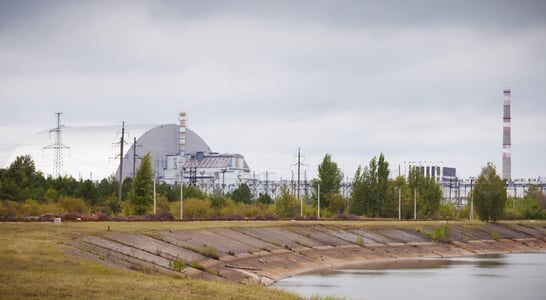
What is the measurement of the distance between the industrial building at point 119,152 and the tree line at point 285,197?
51.0 meters

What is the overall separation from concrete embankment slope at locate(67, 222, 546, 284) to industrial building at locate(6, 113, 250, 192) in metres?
90.2

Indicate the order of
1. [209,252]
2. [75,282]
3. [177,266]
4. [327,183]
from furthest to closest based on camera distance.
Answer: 1. [327,183]
2. [209,252]
3. [177,266]
4. [75,282]

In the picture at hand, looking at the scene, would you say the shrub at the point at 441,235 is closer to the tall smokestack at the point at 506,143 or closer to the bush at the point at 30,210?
the bush at the point at 30,210

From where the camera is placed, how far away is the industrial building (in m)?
174

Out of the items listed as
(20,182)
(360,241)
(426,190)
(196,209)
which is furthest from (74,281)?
(426,190)

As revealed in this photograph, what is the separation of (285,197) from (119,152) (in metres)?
78.4

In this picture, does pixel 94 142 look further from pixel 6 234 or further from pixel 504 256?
pixel 6 234

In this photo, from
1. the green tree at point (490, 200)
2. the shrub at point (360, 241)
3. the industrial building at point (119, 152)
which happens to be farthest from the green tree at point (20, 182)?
the industrial building at point (119, 152)

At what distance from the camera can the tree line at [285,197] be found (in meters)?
84.1

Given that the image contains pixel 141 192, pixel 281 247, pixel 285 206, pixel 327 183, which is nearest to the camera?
pixel 281 247

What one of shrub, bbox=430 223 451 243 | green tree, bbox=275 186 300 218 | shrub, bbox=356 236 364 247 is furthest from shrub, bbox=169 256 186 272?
green tree, bbox=275 186 300 218

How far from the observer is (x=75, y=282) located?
2725 cm

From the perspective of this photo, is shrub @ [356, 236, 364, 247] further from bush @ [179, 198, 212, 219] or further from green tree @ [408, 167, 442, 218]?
green tree @ [408, 167, 442, 218]

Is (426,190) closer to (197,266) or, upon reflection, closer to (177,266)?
(197,266)
